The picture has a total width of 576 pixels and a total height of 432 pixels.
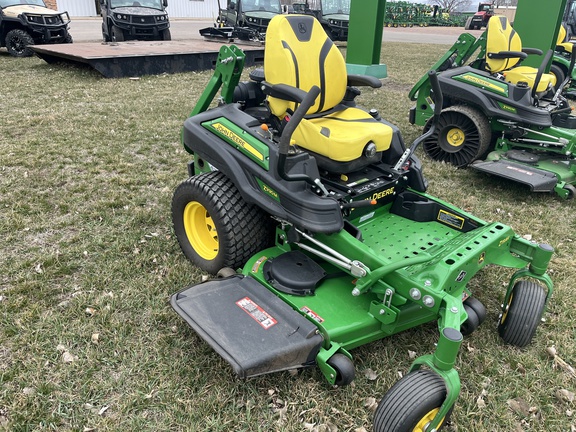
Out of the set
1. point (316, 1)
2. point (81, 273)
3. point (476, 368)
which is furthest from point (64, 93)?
point (316, 1)

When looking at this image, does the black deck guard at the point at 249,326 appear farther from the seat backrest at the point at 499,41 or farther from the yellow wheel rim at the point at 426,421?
the seat backrest at the point at 499,41

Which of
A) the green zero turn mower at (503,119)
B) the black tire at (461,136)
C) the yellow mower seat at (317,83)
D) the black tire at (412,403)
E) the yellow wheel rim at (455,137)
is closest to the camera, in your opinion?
the black tire at (412,403)

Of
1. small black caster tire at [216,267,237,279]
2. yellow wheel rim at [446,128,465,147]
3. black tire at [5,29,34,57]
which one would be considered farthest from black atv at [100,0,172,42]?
small black caster tire at [216,267,237,279]

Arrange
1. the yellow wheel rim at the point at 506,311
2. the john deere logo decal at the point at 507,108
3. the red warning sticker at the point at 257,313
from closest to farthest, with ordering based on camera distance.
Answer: the red warning sticker at the point at 257,313 < the yellow wheel rim at the point at 506,311 < the john deere logo decal at the point at 507,108

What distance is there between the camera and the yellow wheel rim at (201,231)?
10.4 ft

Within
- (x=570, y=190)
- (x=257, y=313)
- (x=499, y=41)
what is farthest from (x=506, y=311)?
(x=499, y=41)

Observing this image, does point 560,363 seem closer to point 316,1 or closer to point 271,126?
point 271,126

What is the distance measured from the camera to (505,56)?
5.46m

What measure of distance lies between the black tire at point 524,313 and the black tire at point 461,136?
2831 millimetres

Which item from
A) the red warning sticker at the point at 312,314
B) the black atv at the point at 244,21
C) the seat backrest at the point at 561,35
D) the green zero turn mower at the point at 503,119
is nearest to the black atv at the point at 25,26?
the black atv at the point at 244,21

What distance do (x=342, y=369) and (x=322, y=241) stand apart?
2.49 ft

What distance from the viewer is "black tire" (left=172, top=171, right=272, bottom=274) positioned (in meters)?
2.82

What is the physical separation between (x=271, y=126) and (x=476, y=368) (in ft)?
6.34

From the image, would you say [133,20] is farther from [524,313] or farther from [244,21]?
[524,313]
